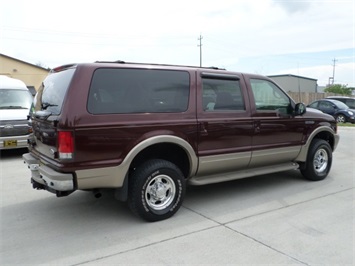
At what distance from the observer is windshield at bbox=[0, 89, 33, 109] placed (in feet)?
30.5

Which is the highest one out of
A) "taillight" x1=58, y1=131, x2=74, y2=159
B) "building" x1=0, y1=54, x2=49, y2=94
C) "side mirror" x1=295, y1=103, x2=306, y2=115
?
"building" x1=0, y1=54, x2=49, y2=94

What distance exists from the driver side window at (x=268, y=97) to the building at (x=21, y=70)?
27.2 metres

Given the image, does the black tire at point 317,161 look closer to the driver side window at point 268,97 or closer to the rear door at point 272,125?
the rear door at point 272,125

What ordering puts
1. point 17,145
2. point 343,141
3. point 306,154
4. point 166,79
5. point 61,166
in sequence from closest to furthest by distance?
point 61,166 < point 166,79 < point 306,154 < point 17,145 < point 343,141

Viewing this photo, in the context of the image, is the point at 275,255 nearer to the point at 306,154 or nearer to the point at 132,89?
the point at 132,89

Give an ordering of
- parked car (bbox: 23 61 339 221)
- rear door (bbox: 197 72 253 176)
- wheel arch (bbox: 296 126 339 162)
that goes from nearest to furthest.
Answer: parked car (bbox: 23 61 339 221), rear door (bbox: 197 72 253 176), wheel arch (bbox: 296 126 339 162)

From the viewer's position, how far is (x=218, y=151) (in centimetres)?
490

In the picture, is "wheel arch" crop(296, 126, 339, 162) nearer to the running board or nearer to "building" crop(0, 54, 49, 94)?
the running board

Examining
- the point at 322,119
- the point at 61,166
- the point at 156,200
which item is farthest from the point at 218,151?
the point at 322,119

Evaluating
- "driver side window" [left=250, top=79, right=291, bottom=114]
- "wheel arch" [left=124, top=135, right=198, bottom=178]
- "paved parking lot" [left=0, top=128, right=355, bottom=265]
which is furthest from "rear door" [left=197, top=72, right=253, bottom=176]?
"paved parking lot" [left=0, top=128, right=355, bottom=265]

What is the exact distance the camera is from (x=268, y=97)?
5.67 m

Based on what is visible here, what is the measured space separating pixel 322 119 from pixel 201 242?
386cm

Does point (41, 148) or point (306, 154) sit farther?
point (306, 154)

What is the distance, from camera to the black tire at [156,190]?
4211mm
